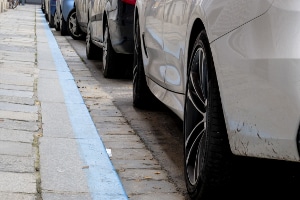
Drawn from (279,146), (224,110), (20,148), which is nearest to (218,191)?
(224,110)

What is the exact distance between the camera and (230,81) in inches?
120

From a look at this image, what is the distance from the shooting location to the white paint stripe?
384 cm

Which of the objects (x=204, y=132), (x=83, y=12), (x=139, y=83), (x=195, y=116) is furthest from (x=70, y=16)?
(x=204, y=132)

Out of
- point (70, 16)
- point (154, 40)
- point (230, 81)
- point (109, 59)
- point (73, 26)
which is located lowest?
point (73, 26)

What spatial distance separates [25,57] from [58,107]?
197 inches

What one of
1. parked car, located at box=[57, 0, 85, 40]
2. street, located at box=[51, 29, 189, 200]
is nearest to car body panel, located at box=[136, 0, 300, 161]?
street, located at box=[51, 29, 189, 200]

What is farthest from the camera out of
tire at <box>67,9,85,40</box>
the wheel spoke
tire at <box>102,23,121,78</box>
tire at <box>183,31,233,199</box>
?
tire at <box>67,9,85,40</box>

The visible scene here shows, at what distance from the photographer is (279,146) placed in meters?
2.73

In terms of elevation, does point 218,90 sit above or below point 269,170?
above

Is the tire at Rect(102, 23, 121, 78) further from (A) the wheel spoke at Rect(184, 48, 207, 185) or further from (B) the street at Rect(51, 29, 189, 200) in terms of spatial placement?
(A) the wheel spoke at Rect(184, 48, 207, 185)

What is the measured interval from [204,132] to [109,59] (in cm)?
533

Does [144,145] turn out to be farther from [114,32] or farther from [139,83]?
[114,32]

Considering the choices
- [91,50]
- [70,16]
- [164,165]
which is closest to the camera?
[164,165]

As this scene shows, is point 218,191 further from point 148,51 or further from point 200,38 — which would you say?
point 148,51
